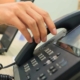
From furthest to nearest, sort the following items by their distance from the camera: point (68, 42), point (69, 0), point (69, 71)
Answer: point (69, 0)
point (68, 42)
point (69, 71)

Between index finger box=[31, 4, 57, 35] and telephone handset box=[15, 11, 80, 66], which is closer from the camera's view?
index finger box=[31, 4, 57, 35]

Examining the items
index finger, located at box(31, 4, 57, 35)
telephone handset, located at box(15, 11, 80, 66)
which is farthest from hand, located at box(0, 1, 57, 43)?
telephone handset, located at box(15, 11, 80, 66)

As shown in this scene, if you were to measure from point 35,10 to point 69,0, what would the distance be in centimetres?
169

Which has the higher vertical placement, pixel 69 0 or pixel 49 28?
pixel 49 28

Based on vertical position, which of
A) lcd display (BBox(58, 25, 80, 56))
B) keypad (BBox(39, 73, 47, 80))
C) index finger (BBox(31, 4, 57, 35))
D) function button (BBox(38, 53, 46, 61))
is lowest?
function button (BBox(38, 53, 46, 61))

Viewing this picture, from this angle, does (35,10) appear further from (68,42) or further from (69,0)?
(69,0)

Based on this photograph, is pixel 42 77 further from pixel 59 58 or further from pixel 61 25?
pixel 61 25

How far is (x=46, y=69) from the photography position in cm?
40

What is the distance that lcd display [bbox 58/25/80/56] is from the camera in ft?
1.33

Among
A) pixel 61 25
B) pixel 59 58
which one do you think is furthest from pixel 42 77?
pixel 61 25

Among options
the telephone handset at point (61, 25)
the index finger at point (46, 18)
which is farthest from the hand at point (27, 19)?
the telephone handset at point (61, 25)

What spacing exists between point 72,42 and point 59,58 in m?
0.07

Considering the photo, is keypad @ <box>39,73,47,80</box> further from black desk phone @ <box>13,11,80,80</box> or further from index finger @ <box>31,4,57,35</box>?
index finger @ <box>31,4,57,35</box>

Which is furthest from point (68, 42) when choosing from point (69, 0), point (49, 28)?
point (69, 0)
